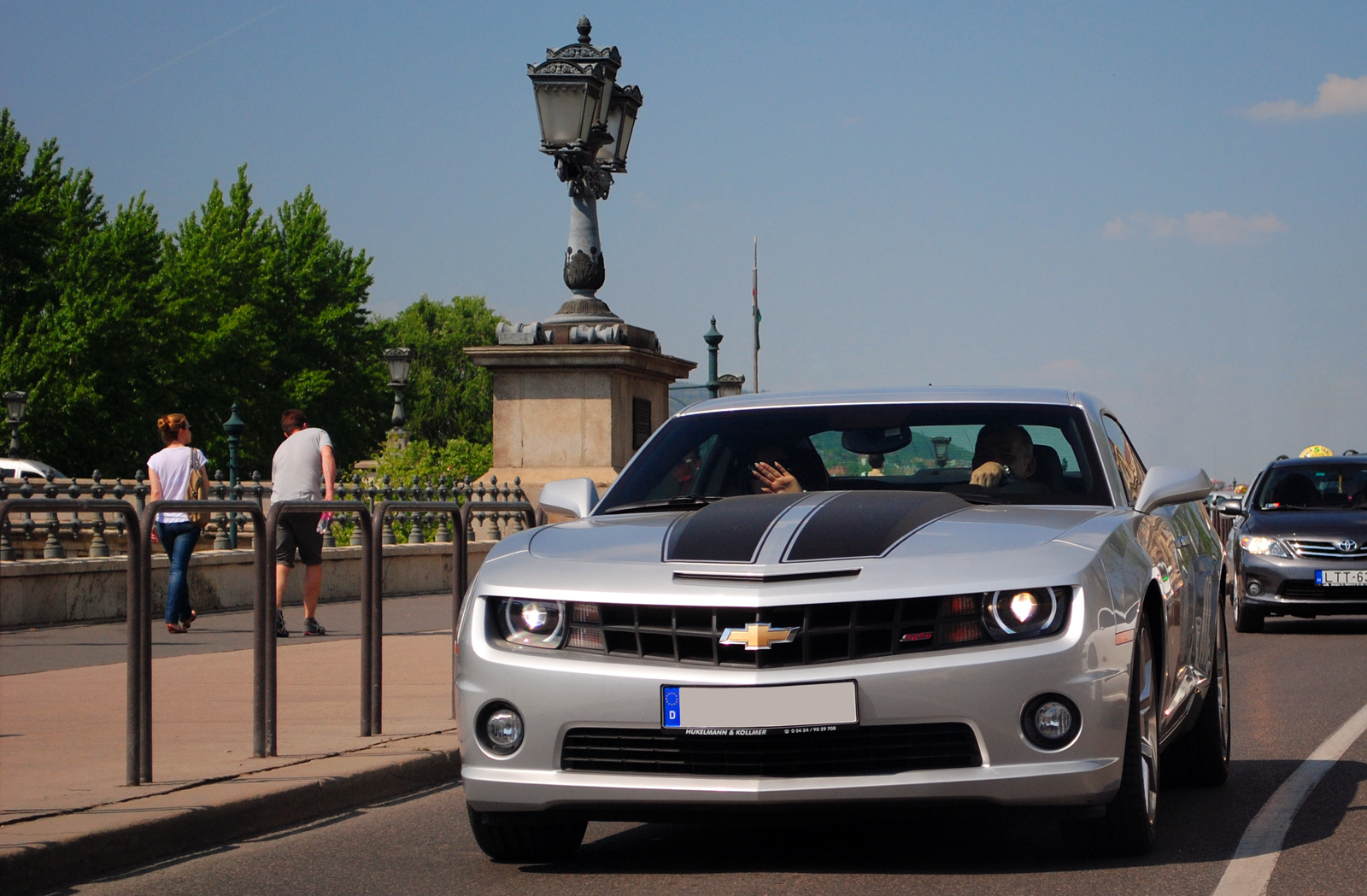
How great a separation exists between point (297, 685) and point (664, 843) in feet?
17.1

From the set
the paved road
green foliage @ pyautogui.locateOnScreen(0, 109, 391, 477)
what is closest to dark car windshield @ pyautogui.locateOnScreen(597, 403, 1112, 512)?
the paved road

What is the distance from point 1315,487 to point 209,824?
1422 cm

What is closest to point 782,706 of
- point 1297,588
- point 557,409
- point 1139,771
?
point 1139,771

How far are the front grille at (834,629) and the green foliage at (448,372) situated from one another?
123318 mm

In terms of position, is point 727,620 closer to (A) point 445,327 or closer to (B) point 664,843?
(B) point 664,843

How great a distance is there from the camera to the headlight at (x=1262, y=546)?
56.5ft

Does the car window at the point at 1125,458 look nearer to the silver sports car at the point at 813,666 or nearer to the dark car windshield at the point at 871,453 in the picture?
the dark car windshield at the point at 871,453

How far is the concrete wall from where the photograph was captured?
45.7 feet

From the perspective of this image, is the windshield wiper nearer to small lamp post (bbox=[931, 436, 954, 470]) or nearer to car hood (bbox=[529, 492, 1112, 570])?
car hood (bbox=[529, 492, 1112, 570])

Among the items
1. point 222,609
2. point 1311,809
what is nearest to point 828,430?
point 1311,809

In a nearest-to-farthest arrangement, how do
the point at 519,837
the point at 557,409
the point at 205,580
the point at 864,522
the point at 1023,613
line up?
1. the point at 1023,613
2. the point at 864,522
3. the point at 519,837
4. the point at 205,580
5. the point at 557,409

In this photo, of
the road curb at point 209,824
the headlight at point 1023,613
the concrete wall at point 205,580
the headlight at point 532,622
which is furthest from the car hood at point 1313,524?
the headlight at point 532,622

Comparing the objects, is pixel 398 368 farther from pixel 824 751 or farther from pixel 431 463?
pixel 824 751

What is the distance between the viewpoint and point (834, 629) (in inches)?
203
